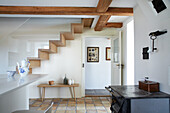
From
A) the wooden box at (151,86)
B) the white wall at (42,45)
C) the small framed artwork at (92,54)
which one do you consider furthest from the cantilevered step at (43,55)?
the wooden box at (151,86)

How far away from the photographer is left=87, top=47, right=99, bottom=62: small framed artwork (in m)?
6.62

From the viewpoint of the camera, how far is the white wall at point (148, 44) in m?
1.96

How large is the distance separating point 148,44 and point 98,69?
4274mm

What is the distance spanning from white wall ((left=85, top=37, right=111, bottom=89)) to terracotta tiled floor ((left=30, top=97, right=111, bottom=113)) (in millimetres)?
1706

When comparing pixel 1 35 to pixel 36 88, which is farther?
pixel 36 88

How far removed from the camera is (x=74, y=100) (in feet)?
15.5

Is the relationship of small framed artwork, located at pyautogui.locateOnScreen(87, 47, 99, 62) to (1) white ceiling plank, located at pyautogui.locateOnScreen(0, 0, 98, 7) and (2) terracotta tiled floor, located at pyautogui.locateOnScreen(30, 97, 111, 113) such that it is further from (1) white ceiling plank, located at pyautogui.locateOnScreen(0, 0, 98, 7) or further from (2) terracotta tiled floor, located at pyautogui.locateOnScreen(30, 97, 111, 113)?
(1) white ceiling plank, located at pyautogui.locateOnScreen(0, 0, 98, 7)

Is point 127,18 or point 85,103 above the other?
point 127,18

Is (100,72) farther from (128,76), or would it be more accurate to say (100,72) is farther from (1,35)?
(1,35)

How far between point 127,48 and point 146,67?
60.0 inches

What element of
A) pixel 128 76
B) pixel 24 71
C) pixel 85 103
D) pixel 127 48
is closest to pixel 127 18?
pixel 127 48

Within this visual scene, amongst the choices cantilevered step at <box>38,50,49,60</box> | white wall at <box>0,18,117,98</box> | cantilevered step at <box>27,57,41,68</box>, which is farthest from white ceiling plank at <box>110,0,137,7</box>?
cantilevered step at <box>27,57,41,68</box>

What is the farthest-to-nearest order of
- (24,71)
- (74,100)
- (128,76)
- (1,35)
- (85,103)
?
(74,100)
(85,103)
(128,76)
(1,35)
(24,71)

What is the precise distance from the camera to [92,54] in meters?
6.64
